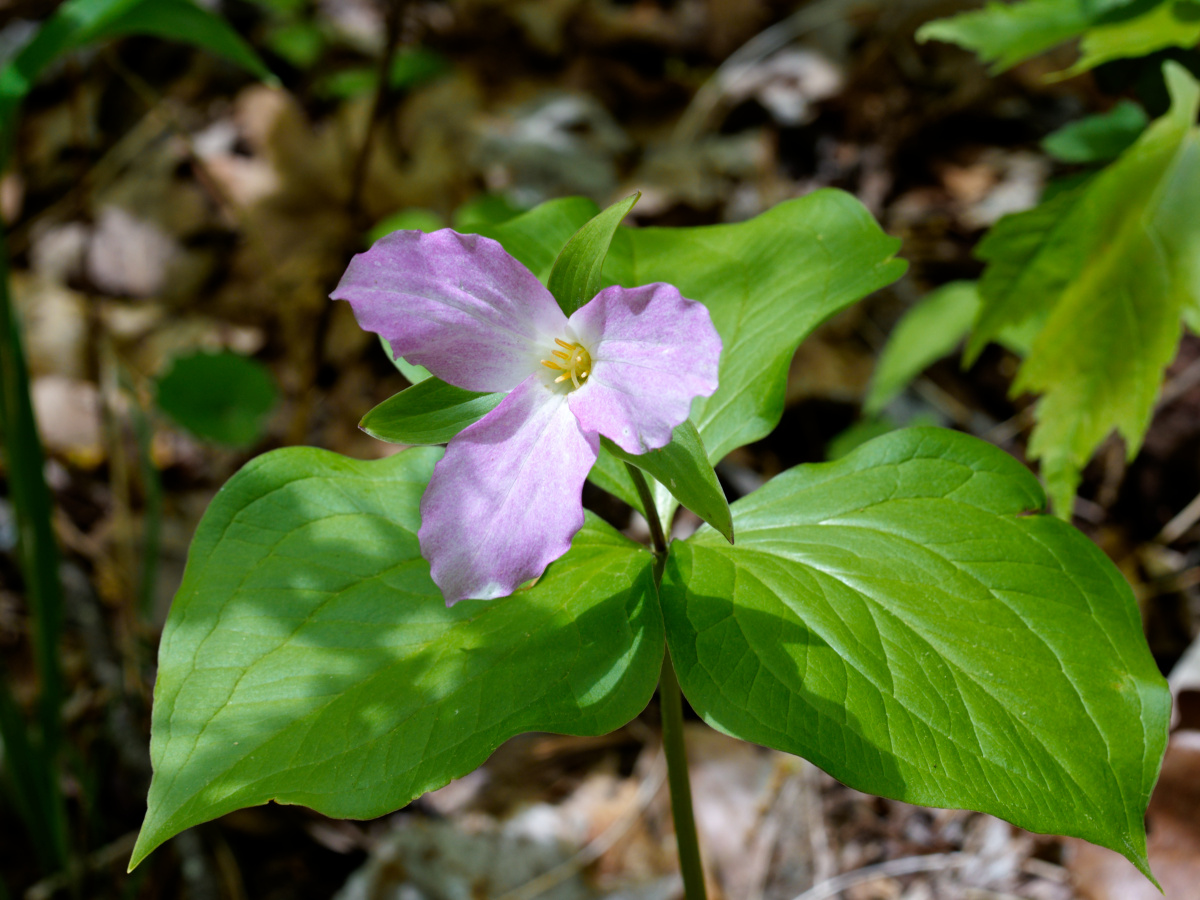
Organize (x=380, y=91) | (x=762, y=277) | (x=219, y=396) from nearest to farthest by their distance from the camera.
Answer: (x=762, y=277) < (x=219, y=396) < (x=380, y=91)

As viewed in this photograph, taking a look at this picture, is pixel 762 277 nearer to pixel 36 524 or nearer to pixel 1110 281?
pixel 1110 281

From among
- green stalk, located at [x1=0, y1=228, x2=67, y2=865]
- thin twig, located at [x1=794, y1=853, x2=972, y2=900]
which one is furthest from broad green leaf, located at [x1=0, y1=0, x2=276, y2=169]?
thin twig, located at [x1=794, y1=853, x2=972, y2=900]

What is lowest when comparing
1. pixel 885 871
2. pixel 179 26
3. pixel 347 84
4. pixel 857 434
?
pixel 885 871

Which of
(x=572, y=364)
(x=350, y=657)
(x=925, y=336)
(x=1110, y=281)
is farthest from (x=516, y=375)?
(x=925, y=336)

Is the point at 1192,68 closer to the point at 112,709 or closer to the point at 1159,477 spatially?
the point at 1159,477

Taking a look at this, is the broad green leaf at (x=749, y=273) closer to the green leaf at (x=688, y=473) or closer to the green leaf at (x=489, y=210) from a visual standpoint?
the green leaf at (x=688, y=473)

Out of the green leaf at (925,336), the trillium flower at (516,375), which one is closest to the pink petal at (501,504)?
the trillium flower at (516,375)

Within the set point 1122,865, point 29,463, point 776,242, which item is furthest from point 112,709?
point 1122,865
